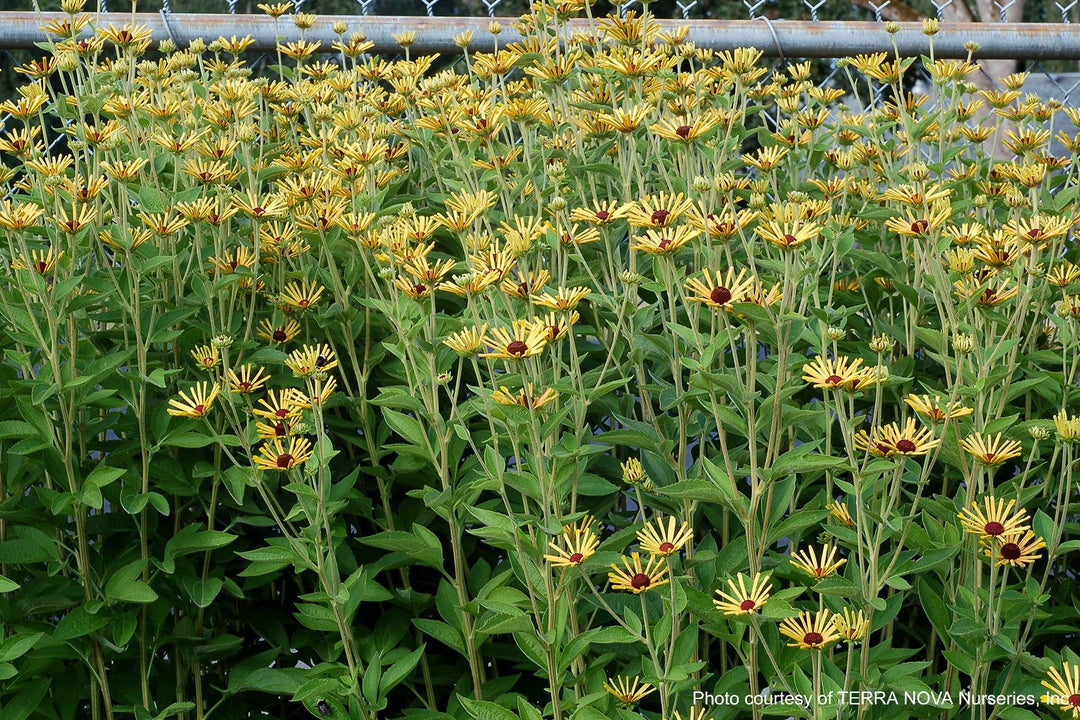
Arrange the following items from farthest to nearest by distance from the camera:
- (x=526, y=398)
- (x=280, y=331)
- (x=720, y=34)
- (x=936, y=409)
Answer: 1. (x=720, y=34)
2. (x=280, y=331)
3. (x=936, y=409)
4. (x=526, y=398)

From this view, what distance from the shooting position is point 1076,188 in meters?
1.88

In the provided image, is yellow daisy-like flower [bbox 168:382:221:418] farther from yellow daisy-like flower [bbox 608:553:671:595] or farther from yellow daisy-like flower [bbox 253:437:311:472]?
yellow daisy-like flower [bbox 608:553:671:595]

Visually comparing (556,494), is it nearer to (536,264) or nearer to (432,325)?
(432,325)

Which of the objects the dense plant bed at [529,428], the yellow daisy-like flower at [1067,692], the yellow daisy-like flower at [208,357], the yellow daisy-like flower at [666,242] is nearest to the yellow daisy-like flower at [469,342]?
the dense plant bed at [529,428]

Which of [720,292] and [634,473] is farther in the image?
[634,473]

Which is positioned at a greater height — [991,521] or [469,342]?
[469,342]

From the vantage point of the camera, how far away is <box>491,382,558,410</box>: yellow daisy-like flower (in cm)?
123

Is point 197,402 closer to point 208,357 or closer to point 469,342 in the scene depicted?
point 208,357

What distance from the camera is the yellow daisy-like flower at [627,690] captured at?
1.24m

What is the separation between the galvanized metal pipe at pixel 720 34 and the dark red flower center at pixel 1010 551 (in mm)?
1619

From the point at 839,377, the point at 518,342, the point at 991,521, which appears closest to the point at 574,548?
the point at 518,342

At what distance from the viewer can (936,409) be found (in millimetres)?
1380

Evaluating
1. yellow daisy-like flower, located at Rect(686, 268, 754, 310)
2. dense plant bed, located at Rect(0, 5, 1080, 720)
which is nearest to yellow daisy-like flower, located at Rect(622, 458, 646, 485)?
dense plant bed, located at Rect(0, 5, 1080, 720)

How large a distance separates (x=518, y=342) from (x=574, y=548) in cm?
23
